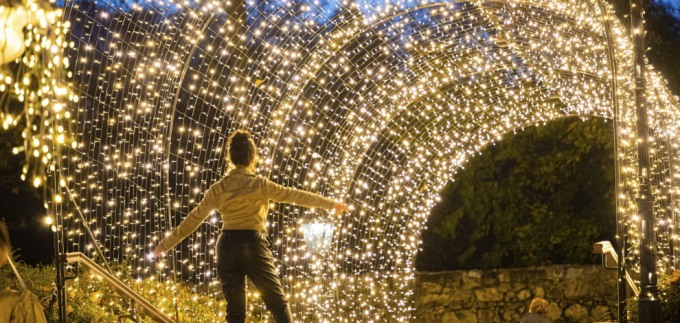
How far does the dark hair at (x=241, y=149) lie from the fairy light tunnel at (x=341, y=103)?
1.30 m

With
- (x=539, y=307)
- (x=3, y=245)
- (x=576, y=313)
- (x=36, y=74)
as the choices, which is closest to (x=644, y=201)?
(x=539, y=307)

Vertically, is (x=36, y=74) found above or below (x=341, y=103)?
below

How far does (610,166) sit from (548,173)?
2.97ft

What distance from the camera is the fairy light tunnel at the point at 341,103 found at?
6.96 meters

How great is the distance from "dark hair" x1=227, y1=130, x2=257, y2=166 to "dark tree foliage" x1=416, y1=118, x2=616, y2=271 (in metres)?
7.85

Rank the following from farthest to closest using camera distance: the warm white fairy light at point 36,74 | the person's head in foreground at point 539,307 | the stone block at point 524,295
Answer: the stone block at point 524,295 → the person's head in foreground at point 539,307 → the warm white fairy light at point 36,74

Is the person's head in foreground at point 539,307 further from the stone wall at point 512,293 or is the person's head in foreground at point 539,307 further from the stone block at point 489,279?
the stone block at point 489,279

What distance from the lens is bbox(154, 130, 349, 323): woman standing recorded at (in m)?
5.55

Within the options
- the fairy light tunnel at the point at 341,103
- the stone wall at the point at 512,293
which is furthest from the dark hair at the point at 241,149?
the stone wall at the point at 512,293

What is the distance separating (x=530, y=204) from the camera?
13328mm

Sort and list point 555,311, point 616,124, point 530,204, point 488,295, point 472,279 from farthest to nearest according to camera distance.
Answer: point 530,204 < point 472,279 < point 488,295 < point 555,311 < point 616,124

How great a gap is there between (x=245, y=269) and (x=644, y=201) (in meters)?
2.82

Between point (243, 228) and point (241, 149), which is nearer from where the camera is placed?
point (243, 228)

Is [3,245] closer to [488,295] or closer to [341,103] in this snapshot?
[341,103]
